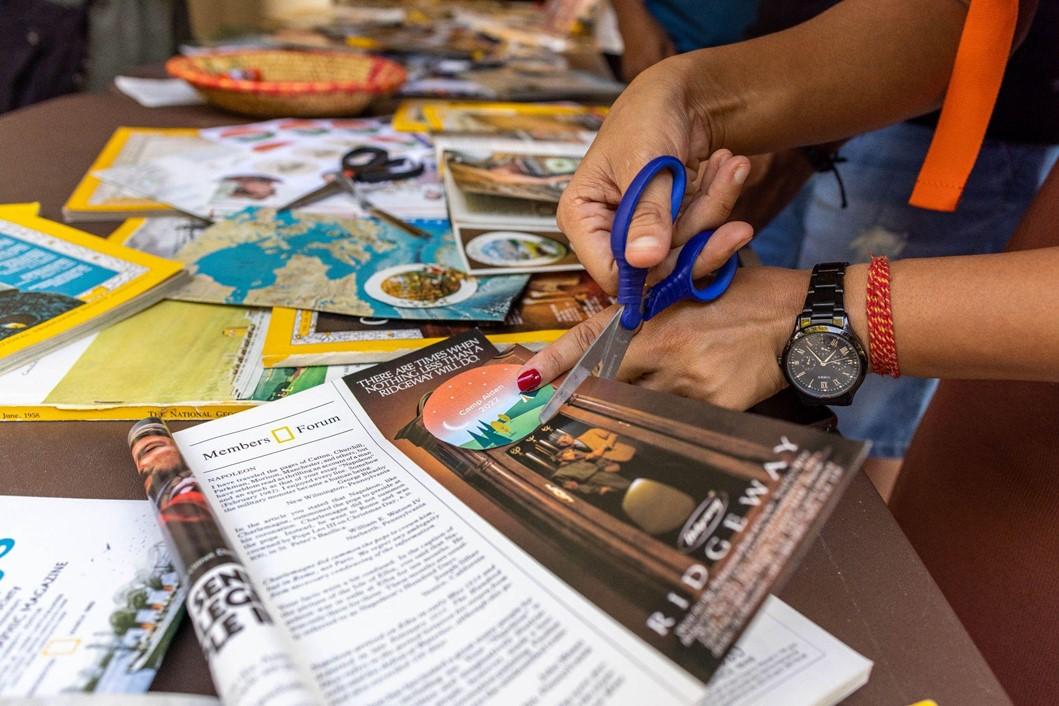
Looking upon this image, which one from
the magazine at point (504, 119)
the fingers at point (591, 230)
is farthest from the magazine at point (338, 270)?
the magazine at point (504, 119)

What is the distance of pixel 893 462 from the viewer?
1.32 meters

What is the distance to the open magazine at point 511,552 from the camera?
357 millimetres

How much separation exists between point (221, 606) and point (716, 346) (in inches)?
15.5

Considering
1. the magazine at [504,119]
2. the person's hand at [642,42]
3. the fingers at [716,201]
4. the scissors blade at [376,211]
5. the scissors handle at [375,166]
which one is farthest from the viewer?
the person's hand at [642,42]

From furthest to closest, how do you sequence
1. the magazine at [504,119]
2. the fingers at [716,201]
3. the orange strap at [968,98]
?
the magazine at [504,119] < the orange strap at [968,98] < the fingers at [716,201]

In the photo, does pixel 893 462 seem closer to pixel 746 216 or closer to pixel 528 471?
pixel 746 216

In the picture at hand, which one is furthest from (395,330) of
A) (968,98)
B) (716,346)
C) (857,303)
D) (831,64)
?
(968,98)

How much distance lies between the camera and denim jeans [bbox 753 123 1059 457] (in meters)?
1.04

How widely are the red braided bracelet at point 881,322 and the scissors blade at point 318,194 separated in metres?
0.68

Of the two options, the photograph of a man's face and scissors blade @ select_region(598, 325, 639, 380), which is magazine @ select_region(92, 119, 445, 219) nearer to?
the photograph of a man's face

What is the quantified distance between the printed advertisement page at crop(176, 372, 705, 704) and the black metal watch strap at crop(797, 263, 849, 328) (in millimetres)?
295

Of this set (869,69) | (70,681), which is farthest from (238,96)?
(70,681)

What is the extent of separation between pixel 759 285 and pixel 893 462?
2.86ft

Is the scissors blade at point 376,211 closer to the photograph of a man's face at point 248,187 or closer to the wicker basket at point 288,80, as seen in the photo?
the photograph of a man's face at point 248,187
